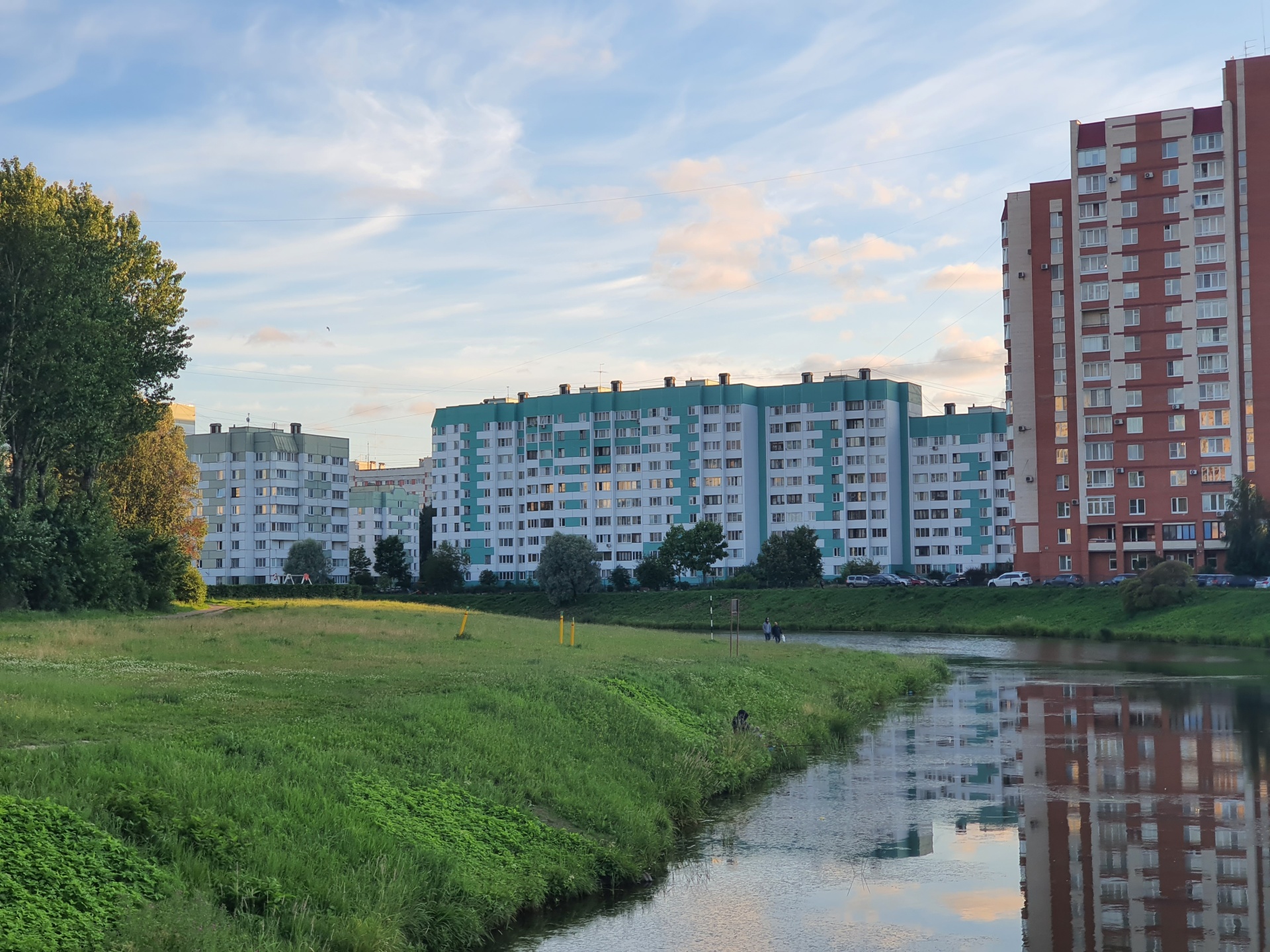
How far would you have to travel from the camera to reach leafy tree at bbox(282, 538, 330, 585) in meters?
180

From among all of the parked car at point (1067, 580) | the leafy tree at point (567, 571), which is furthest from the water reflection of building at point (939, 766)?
the leafy tree at point (567, 571)

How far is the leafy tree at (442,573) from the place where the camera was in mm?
161375

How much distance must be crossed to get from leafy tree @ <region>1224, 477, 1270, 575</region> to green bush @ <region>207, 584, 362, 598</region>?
7037cm

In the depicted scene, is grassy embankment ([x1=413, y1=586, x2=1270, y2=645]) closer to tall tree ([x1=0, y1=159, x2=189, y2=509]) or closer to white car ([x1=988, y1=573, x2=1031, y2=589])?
white car ([x1=988, y1=573, x2=1031, y2=589])

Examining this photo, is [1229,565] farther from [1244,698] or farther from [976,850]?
[976,850]

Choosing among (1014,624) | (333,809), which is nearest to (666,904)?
(333,809)

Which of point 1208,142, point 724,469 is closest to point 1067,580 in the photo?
point 1208,142

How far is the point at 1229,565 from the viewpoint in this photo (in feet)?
344

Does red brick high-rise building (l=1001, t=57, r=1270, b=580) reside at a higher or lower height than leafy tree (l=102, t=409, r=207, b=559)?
higher

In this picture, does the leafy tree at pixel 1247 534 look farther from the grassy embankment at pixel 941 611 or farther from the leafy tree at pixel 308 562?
the leafy tree at pixel 308 562

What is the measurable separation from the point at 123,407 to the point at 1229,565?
85.3 metres

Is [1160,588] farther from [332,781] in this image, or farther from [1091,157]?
→ [332,781]

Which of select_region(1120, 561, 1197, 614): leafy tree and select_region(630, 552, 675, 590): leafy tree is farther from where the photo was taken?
select_region(630, 552, 675, 590): leafy tree

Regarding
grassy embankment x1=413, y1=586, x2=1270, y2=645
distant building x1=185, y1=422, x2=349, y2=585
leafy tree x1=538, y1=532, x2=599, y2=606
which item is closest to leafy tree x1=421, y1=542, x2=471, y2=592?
grassy embankment x1=413, y1=586, x2=1270, y2=645
